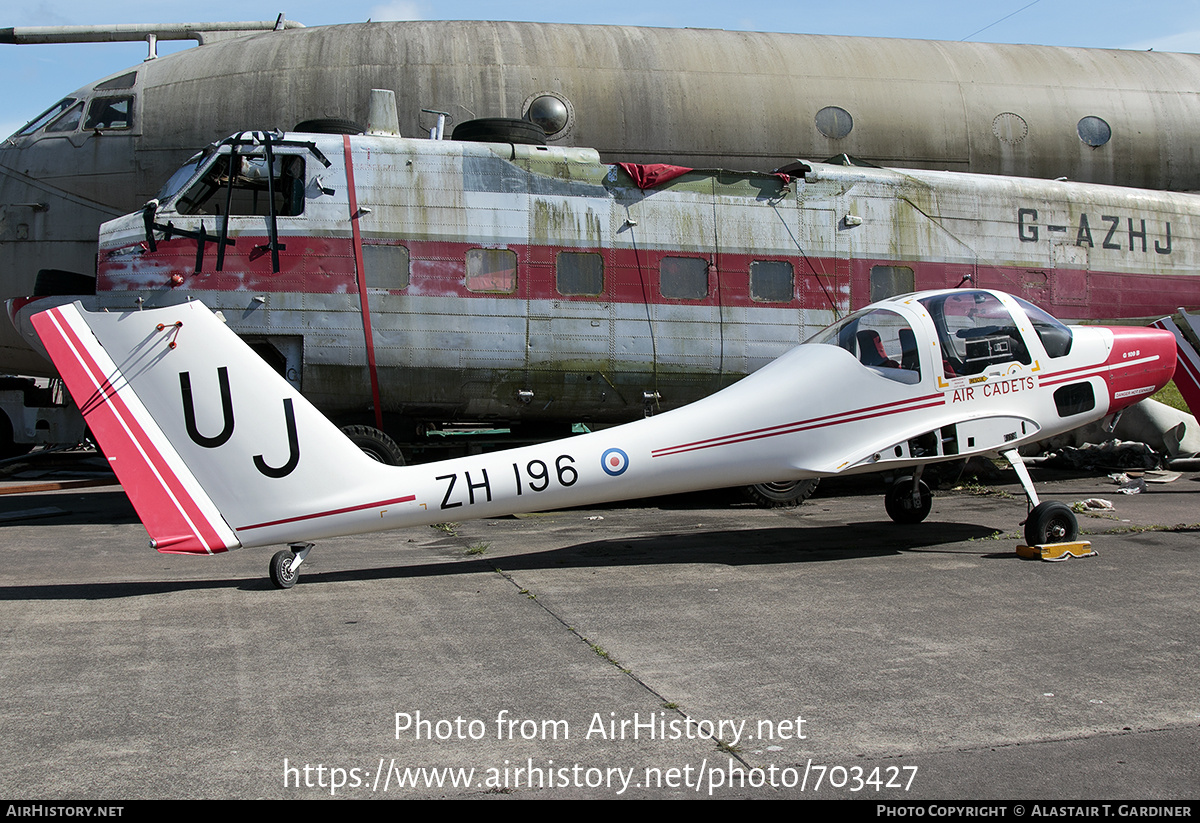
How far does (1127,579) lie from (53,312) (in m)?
8.30

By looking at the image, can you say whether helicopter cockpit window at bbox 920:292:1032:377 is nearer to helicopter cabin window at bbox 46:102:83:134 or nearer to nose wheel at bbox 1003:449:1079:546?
nose wheel at bbox 1003:449:1079:546

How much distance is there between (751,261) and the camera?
1209cm

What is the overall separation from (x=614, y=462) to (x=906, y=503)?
4.04 metres

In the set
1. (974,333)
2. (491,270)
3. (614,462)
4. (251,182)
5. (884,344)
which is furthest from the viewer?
(491,270)

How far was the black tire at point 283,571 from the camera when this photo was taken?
7.31 metres

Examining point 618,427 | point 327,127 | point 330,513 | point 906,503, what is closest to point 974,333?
point 906,503

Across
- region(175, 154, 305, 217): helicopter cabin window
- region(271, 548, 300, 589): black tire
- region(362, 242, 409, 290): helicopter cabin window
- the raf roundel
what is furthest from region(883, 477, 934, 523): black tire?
region(175, 154, 305, 217): helicopter cabin window

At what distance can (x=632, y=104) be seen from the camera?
14.7 meters

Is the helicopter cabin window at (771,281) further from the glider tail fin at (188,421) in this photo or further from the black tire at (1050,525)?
the glider tail fin at (188,421)

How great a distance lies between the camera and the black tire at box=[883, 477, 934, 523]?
10.1 m

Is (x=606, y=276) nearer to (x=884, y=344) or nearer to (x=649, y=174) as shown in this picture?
(x=649, y=174)

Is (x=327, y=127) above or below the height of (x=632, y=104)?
below

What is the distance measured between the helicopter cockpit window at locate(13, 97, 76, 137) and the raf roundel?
11.7m

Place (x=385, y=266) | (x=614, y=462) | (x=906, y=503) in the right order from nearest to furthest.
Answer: (x=614, y=462) → (x=906, y=503) → (x=385, y=266)
